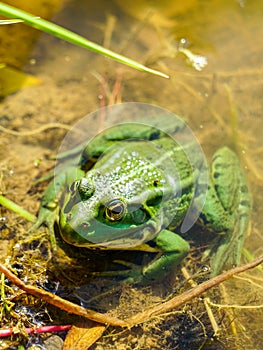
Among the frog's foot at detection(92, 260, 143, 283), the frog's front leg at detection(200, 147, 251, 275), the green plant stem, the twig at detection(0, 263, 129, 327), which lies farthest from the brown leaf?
the frog's front leg at detection(200, 147, 251, 275)

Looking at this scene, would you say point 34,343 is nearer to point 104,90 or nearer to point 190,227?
point 190,227

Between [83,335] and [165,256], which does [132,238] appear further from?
[83,335]

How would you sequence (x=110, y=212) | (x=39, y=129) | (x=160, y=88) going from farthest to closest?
(x=160, y=88)
(x=39, y=129)
(x=110, y=212)

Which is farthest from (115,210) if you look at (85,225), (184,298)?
(184,298)

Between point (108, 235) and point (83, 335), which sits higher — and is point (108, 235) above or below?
above

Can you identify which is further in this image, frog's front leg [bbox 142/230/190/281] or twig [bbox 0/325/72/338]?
frog's front leg [bbox 142/230/190/281]

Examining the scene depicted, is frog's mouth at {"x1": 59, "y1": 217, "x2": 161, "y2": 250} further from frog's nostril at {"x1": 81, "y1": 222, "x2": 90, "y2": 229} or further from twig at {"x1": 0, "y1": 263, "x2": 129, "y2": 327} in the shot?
twig at {"x1": 0, "y1": 263, "x2": 129, "y2": 327}

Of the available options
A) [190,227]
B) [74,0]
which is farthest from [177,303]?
[74,0]
